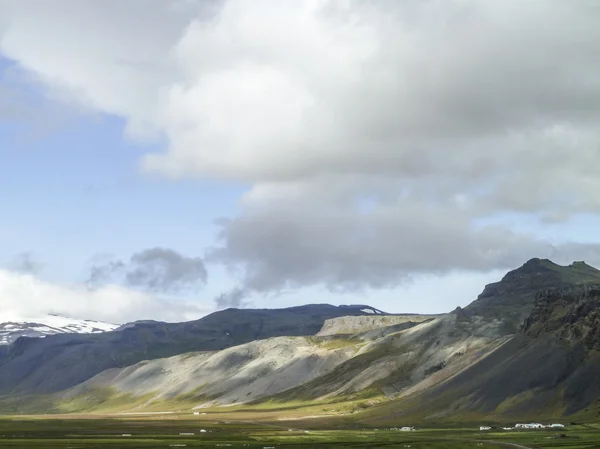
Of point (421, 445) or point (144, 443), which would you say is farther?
point (144, 443)

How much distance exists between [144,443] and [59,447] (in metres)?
19.9

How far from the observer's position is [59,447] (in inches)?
7239

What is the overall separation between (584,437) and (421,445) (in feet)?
132

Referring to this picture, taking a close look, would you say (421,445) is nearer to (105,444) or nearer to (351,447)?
(351,447)

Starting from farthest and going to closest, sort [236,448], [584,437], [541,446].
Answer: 1. [584,437]
2. [236,448]
3. [541,446]

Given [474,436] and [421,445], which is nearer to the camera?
[421,445]

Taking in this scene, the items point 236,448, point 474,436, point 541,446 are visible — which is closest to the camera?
point 541,446

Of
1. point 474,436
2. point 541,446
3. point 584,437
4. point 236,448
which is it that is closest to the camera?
point 541,446

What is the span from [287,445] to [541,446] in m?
54.0

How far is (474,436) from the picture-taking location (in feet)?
648

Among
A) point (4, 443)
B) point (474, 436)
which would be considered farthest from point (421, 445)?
point (4, 443)

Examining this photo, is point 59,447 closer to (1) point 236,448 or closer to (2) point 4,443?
(2) point 4,443

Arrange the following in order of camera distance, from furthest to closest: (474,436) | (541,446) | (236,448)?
(474,436) → (236,448) → (541,446)

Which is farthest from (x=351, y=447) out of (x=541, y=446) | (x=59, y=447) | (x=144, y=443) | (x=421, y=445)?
(x=59, y=447)
